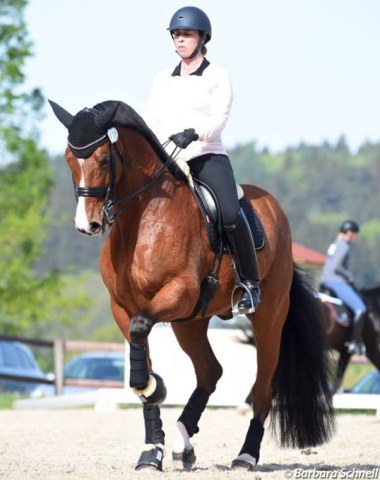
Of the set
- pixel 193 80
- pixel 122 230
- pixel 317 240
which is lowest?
pixel 317 240

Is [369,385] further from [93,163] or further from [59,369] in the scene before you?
[93,163]

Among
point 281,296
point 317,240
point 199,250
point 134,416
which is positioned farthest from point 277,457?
point 317,240

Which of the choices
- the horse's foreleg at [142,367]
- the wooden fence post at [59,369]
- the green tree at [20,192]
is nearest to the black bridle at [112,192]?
the horse's foreleg at [142,367]

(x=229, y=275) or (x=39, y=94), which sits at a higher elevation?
(x=39, y=94)

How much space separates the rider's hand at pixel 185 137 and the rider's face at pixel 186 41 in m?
0.64

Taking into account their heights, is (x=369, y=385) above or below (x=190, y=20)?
below

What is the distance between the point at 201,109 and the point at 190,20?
630 millimetres

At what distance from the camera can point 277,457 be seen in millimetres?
9859

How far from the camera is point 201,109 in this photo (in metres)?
8.27

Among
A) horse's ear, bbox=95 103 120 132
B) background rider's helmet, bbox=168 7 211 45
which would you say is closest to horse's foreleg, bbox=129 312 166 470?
horse's ear, bbox=95 103 120 132

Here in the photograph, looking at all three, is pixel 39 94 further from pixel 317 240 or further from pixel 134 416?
pixel 317 240

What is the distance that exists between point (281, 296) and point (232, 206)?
127 centimetres

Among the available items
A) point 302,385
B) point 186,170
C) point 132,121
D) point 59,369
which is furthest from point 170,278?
point 59,369

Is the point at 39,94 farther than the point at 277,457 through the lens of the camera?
Yes
